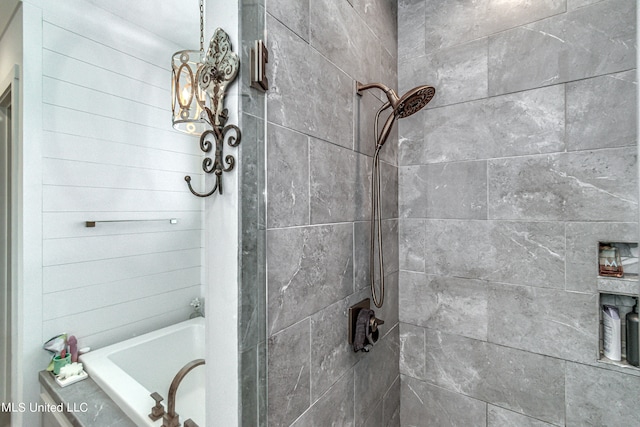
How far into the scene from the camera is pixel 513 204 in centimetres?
129

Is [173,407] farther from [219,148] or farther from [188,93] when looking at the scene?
[188,93]

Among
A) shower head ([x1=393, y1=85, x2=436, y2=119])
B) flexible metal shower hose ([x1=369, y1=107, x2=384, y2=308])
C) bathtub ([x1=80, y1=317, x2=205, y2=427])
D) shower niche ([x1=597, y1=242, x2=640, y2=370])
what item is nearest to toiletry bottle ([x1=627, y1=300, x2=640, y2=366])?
shower niche ([x1=597, y1=242, x2=640, y2=370])

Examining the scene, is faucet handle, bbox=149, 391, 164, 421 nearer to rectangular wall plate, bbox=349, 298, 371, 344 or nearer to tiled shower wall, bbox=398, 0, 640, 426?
rectangular wall plate, bbox=349, 298, 371, 344

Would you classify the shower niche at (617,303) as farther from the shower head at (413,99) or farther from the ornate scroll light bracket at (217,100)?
the ornate scroll light bracket at (217,100)

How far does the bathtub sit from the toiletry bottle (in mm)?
1454

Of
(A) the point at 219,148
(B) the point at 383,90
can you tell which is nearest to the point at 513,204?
(B) the point at 383,90

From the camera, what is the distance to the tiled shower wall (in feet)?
3.67

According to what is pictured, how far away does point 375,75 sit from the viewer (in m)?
1.35

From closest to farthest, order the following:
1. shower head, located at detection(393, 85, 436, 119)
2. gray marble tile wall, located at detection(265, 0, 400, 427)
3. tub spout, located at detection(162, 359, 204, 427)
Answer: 1. tub spout, located at detection(162, 359, 204, 427)
2. gray marble tile wall, located at detection(265, 0, 400, 427)
3. shower head, located at detection(393, 85, 436, 119)

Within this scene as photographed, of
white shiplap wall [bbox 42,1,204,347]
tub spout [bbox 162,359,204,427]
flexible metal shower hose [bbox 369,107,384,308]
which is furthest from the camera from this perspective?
flexible metal shower hose [bbox 369,107,384,308]

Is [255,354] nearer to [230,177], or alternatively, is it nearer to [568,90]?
[230,177]

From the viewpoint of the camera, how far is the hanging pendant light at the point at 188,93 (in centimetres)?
70

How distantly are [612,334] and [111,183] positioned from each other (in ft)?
5.57

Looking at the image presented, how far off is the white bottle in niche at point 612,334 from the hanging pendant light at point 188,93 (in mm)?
1550
